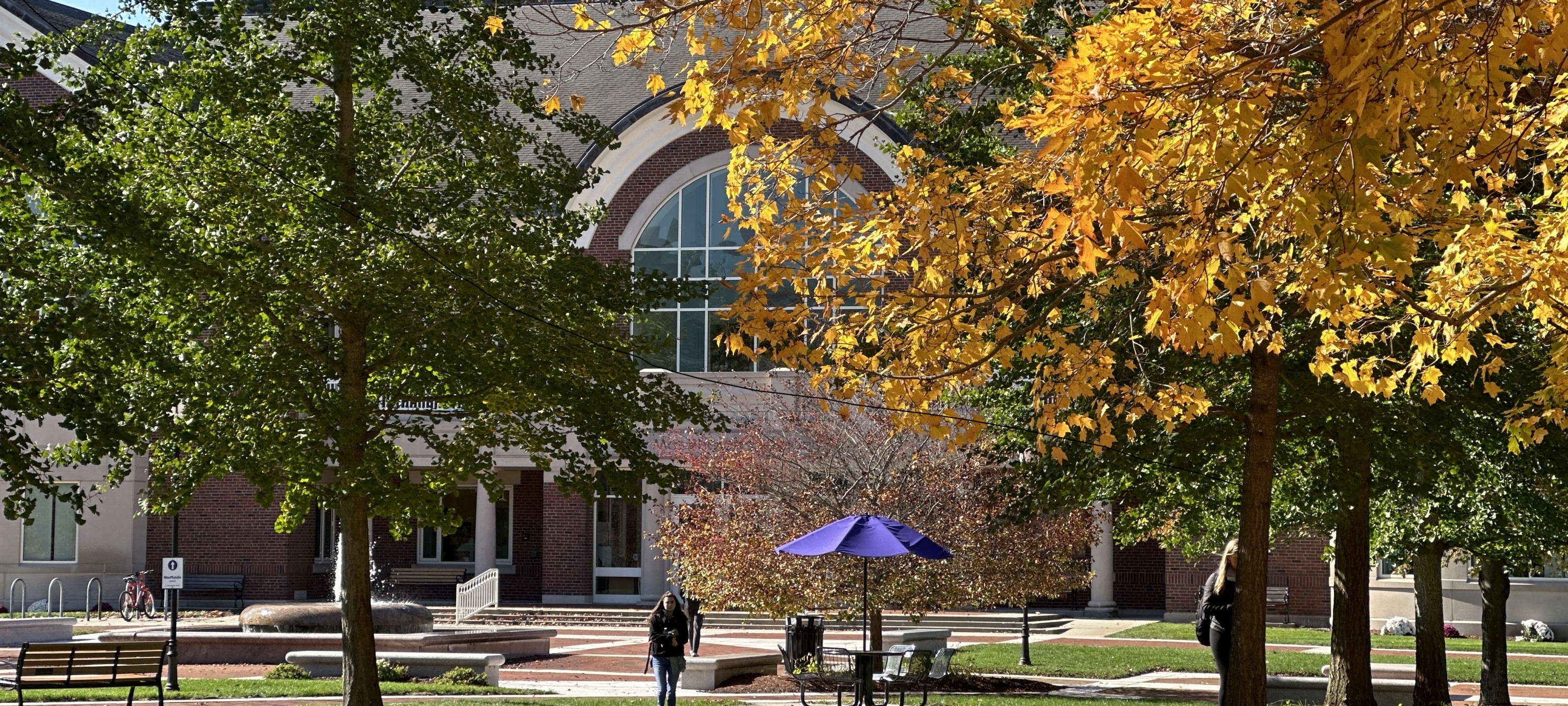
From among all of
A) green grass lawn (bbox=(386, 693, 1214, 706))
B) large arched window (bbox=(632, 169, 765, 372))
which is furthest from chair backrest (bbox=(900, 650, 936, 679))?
large arched window (bbox=(632, 169, 765, 372))

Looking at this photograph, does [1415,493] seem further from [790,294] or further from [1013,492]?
[790,294]

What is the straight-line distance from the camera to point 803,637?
1964 centimetres

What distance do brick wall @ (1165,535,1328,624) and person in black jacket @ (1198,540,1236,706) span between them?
21079 millimetres

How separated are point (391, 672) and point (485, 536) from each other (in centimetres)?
1674

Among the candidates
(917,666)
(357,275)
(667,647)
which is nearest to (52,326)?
(357,275)

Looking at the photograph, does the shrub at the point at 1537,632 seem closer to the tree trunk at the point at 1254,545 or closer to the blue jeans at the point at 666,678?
the tree trunk at the point at 1254,545

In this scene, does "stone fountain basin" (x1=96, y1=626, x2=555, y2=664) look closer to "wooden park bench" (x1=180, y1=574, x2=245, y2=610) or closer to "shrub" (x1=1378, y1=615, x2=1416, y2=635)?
"wooden park bench" (x1=180, y1=574, x2=245, y2=610)

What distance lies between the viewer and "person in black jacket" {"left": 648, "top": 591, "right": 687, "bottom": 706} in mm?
14531

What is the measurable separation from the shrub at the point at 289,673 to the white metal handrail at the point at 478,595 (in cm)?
1315

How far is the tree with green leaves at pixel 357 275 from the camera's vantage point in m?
Result: 12.1

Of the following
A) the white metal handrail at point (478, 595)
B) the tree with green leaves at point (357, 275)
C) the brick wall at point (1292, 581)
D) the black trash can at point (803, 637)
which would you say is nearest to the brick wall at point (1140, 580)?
the brick wall at point (1292, 581)

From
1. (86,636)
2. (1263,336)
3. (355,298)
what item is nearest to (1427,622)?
(1263,336)

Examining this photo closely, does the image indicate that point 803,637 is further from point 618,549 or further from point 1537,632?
point 1537,632

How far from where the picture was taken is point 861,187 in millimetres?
33000
